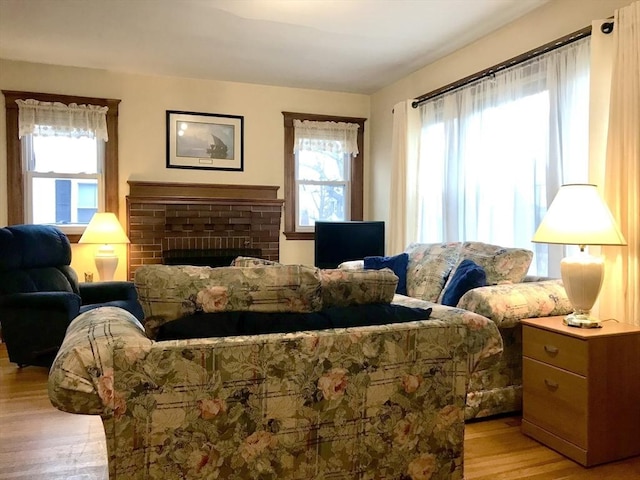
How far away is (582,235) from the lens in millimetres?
2438

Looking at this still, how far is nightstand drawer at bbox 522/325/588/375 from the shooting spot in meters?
2.32

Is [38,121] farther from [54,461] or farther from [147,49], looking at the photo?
[54,461]

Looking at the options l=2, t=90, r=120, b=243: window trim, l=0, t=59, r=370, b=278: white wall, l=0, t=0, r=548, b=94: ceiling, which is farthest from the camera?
l=0, t=59, r=370, b=278: white wall

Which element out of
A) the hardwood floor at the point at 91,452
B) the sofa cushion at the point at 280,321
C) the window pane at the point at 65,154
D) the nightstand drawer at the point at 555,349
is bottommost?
the hardwood floor at the point at 91,452

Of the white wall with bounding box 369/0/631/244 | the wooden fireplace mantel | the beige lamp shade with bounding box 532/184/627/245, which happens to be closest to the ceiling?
the white wall with bounding box 369/0/631/244

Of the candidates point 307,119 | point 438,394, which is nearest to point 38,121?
point 307,119

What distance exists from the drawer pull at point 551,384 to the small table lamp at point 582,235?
0.98 ft

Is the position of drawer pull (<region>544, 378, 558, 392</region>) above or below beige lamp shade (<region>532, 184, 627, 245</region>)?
below

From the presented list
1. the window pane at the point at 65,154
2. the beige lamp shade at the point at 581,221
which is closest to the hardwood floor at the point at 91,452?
the beige lamp shade at the point at 581,221

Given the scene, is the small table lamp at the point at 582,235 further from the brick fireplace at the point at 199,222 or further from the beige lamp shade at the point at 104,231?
the beige lamp shade at the point at 104,231

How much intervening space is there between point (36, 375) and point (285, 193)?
2988 mm

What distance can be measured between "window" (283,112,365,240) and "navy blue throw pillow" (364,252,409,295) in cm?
186

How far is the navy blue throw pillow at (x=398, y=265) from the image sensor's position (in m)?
3.80

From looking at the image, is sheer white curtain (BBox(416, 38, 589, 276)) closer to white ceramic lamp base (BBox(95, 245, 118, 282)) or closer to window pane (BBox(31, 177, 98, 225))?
white ceramic lamp base (BBox(95, 245, 118, 282))
